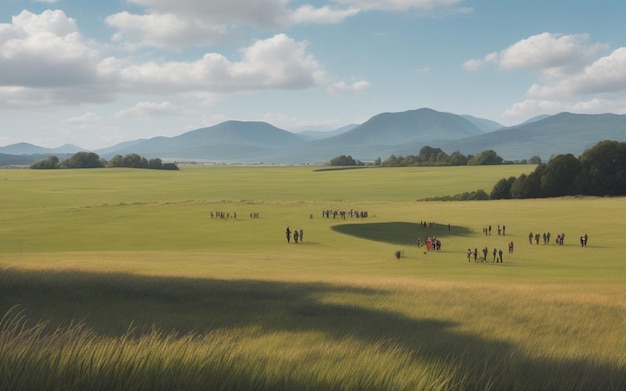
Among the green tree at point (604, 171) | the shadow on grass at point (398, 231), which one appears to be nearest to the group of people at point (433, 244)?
the shadow on grass at point (398, 231)

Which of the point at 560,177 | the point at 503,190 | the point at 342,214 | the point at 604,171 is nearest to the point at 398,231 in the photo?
the point at 342,214

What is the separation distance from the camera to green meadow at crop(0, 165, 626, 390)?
12.9ft

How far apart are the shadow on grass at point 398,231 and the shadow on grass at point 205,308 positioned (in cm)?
3777

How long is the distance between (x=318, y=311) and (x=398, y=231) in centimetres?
4734

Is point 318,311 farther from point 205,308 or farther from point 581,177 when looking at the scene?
point 581,177

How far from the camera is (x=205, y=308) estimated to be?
15266mm

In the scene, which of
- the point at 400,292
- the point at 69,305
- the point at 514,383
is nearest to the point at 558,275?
the point at 400,292

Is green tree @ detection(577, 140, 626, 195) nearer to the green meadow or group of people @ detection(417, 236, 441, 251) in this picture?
the green meadow

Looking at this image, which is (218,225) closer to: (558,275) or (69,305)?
(558,275)

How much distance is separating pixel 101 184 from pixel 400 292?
6005 inches

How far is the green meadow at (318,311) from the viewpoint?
155 inches

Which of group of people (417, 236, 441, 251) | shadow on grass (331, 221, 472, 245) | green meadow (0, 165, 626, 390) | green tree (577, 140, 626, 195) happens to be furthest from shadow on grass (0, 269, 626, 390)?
green tree (577, 140, 626, 195)

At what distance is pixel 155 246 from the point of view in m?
50.9

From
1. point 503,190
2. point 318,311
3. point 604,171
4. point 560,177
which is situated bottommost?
point 318,311
